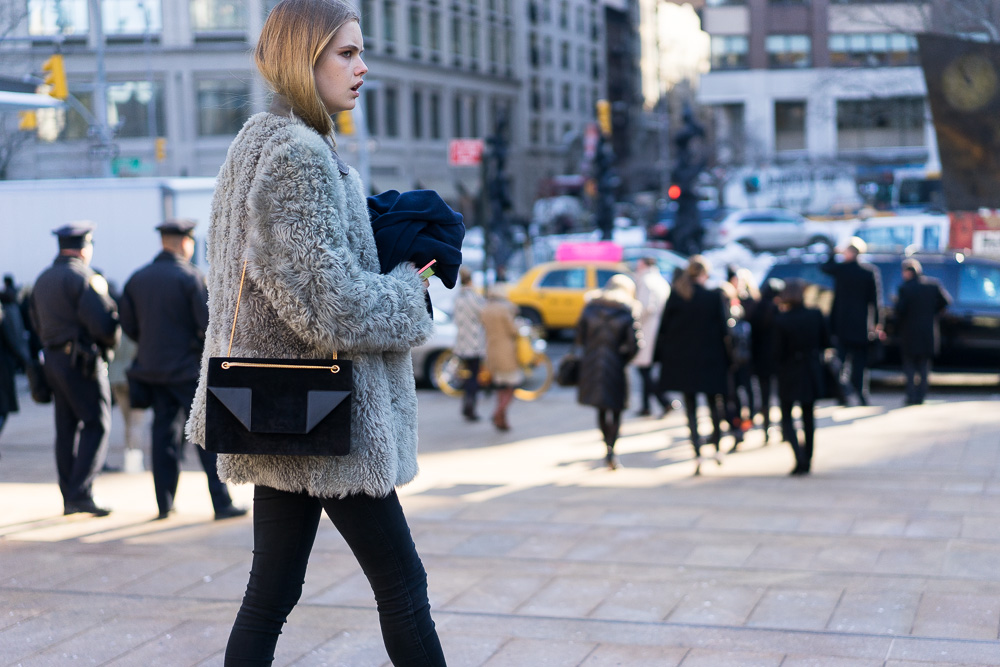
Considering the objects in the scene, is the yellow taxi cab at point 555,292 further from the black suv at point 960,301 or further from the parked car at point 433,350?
the black suv at point 960,301

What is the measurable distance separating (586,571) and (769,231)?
3870 centimetres

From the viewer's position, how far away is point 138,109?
50.9 m

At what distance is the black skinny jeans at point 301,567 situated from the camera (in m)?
2.85

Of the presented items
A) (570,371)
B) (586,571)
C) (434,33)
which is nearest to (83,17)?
(570,371)

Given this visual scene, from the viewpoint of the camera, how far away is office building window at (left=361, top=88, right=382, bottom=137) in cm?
5662

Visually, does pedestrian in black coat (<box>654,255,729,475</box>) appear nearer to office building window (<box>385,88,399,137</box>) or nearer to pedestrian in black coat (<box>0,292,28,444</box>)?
pedestrian in black coat (<box>0,292,28,444</box>)

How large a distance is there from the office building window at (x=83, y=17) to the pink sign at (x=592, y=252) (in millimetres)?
10043

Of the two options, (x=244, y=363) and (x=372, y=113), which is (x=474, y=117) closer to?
(x=372, y=113)

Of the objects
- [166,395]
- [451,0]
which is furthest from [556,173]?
[166,395]

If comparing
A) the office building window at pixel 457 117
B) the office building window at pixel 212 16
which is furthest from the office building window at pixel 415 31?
the office building window at pixel 212 16

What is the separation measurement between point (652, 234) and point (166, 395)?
4052 cm

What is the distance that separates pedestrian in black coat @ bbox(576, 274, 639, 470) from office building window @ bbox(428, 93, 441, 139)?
53.5 m

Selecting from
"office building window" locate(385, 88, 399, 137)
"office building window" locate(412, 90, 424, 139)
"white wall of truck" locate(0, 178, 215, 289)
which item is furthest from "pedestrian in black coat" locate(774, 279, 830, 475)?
"office building window" locate(412, 90, 424, 139)

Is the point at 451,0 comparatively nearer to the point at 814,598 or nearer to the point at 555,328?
the point at 555,328
